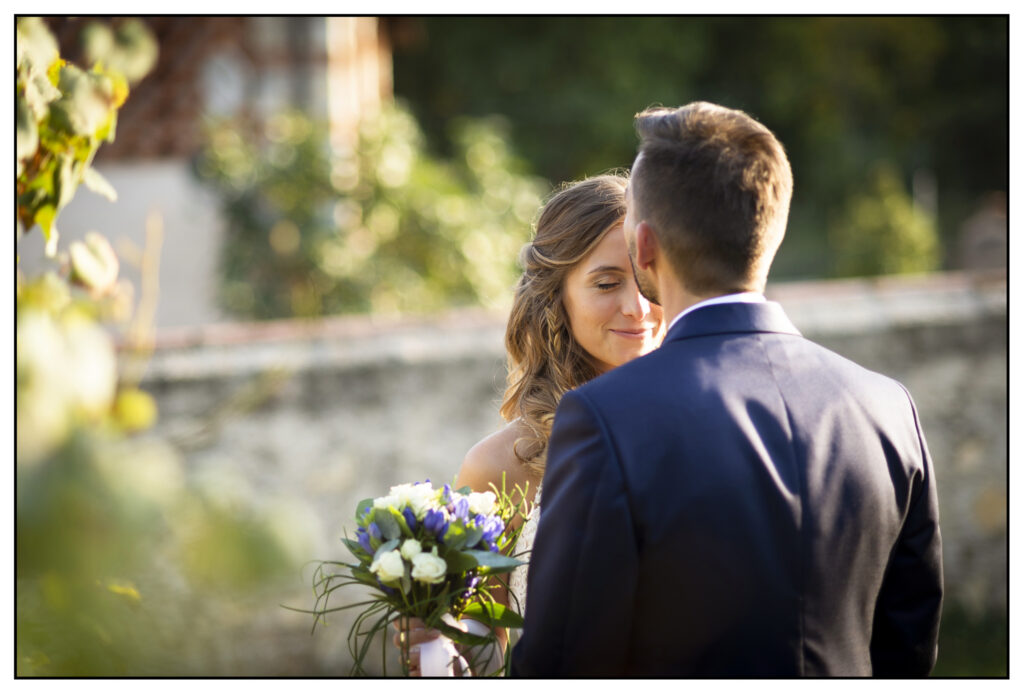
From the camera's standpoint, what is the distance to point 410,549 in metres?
1.87

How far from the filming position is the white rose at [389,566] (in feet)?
6.01

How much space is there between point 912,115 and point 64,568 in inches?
1095

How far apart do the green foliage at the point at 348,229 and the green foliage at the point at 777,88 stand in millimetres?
11634

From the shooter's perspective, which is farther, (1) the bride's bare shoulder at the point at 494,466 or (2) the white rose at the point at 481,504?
(1) the bride's bare shoulder at the point at 494,466

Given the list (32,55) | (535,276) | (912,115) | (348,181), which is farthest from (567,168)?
(32,55)

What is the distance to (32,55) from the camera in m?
1.25

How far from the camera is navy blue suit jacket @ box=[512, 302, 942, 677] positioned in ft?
4.93

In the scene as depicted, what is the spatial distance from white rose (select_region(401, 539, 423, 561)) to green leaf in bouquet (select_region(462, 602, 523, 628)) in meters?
0.26

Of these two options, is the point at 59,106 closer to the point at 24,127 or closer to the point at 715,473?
the point at 24,127

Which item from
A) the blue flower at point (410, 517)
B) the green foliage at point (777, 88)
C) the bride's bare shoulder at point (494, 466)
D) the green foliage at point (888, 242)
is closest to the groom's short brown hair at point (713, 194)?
the blue flower at point (410, 517)

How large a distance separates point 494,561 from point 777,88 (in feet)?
84.2

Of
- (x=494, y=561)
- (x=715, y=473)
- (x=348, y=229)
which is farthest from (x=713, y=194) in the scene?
(x=348, y=229)

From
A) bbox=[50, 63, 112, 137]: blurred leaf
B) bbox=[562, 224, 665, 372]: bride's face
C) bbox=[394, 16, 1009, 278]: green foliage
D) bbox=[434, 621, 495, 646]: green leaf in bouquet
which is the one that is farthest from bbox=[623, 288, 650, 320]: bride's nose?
bbox=[394, 16, 1009, 278]: green foliage

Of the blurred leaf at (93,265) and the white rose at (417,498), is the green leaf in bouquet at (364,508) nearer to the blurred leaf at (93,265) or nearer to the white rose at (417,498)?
the white rose at (417,498)
